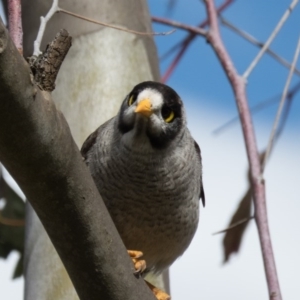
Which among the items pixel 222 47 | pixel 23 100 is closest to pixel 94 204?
pixel 23 100

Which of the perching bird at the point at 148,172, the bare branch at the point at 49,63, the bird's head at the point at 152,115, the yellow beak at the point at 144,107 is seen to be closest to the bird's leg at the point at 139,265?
the perching bird at the point at 148,172

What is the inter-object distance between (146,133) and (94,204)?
3.48ft

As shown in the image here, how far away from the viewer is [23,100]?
2.01m

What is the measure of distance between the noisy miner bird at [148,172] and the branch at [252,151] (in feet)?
0.89

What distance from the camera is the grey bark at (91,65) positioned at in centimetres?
378

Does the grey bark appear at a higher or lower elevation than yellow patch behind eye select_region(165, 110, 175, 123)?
higher

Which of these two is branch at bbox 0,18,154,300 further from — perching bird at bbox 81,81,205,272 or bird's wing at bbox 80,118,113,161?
bird's wing at bbox 80,118,113,161

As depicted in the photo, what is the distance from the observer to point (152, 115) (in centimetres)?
323

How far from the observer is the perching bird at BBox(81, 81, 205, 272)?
3.32 metres

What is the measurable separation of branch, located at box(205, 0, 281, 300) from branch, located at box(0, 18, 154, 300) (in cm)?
71

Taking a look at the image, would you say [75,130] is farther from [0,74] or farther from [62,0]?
[0,74]

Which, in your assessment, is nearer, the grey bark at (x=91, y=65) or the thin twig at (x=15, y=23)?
the thin twig at (x=15, y=23)

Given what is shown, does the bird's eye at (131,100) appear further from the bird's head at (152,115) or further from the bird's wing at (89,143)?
the bird's wing at (89,143)

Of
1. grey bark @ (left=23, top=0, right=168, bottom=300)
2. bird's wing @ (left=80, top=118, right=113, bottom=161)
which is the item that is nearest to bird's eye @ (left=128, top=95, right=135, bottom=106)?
bird's wing @ (left=80, top=118, right=113, bottom=161)
